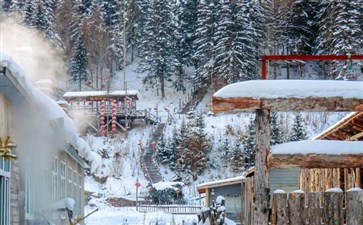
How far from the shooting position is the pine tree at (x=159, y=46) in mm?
57125

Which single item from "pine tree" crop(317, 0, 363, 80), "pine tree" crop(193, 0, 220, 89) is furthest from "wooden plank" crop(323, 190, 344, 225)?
"pine tree" crop(193, 0, 220, 89)

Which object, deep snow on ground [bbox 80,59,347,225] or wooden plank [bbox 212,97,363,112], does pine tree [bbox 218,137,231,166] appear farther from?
wooden plank [bbox 212,97,363,112]

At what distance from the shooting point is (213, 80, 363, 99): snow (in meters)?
5.88

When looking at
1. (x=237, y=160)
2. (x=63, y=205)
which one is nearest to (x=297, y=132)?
(x=237, y=160)

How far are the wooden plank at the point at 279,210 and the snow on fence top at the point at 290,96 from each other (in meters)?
0.83

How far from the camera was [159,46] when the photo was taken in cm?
5697

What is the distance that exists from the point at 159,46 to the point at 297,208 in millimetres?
51575

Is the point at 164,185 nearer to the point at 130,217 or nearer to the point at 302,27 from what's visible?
the point at 130,217

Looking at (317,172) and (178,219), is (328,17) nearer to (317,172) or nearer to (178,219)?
(178,219)

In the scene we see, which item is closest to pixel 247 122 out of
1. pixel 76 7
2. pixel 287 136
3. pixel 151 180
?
pixel 287 136

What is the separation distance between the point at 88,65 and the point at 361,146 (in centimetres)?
5575

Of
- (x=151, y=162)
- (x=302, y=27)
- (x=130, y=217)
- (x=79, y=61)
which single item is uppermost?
(x=302, y=27)

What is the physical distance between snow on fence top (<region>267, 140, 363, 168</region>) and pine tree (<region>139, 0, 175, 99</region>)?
5066 cm

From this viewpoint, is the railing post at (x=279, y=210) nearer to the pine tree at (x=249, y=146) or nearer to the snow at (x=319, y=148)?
the snow at (x=319, y=148)
